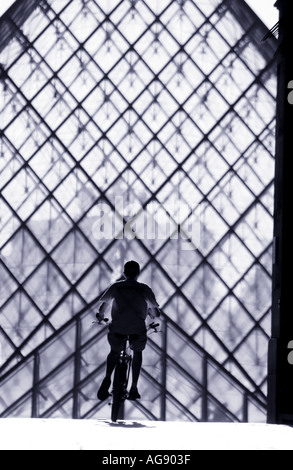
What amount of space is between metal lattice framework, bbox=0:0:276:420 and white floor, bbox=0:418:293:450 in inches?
323

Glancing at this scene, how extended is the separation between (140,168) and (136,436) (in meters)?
11.1

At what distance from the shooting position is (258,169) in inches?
633

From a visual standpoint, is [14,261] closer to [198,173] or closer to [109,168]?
[109,168]

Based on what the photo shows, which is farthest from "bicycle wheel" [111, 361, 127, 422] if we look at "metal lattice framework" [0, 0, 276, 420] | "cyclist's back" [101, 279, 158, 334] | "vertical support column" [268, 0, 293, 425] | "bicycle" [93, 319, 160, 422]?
"metal lattice framework" [0, 0, 276, 420]

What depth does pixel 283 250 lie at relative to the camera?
7320 mm

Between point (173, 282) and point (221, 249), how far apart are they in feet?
2.85

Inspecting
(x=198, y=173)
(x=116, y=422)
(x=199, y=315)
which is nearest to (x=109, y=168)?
(x=198, y=173)

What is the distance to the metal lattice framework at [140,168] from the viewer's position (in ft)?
50.5

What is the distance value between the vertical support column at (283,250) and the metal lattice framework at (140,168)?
7.14 meters

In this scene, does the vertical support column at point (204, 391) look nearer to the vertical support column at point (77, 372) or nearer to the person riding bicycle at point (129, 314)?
the vertical support column at point (77, 372)

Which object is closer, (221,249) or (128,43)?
(221,249)

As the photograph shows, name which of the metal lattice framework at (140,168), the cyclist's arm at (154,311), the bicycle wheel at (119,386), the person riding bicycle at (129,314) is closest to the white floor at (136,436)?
the bicycle wheel at (119,386)

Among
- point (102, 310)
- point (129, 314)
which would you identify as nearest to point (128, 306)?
point (129, 314)
